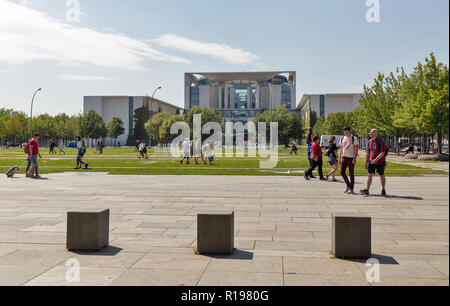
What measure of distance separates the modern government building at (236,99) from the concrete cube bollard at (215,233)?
11020cm

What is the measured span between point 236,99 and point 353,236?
15414cm

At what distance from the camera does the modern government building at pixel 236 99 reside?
416ft

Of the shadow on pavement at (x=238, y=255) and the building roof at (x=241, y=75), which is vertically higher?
the building roof at (x=241, y=75)

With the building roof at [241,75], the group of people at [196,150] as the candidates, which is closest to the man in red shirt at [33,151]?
the group of people at [196,150]

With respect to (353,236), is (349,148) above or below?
above

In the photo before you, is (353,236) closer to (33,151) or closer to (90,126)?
(33,151)

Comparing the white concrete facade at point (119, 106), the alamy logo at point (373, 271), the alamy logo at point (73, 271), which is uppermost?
the white concrete facade at point (119, 106)

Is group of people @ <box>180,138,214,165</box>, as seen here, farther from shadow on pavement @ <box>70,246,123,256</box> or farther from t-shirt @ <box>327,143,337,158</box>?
shadow on pavement @ <box>70,246,123,256</box>

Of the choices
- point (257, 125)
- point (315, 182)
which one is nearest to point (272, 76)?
point (257, 125)

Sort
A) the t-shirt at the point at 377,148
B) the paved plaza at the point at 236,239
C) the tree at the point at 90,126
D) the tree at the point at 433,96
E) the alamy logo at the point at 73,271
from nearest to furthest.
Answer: the alamy logo at the point at 73,271 → the paved plaza at the point at 236,239 → the t-shirt at the point at 377,148 → the tree at the point at 433,96 → the tree at the point at 90,126

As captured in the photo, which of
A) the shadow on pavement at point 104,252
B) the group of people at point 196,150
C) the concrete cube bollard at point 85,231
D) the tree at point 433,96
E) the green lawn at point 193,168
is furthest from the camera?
the tree at point 433,96

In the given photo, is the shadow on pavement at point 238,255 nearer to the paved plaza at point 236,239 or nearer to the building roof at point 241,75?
the paved plaza at point 236,239

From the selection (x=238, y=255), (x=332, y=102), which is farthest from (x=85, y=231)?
(x=332, y=102)

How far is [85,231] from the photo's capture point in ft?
18.0
